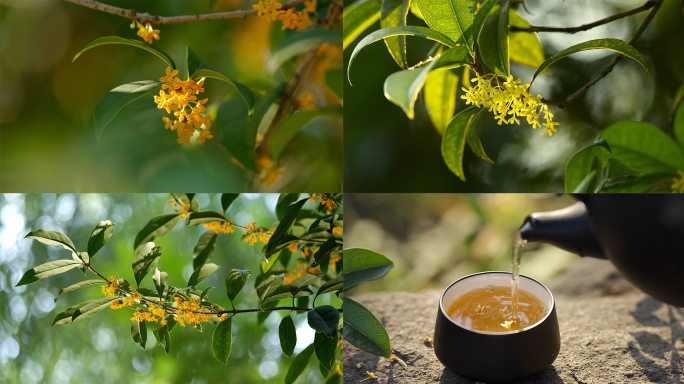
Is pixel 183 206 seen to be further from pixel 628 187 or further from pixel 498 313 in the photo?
pixel 628 187

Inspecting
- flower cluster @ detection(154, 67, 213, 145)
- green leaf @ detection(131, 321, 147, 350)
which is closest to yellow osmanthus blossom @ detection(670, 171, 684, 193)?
flower cluster @ detection(154, 67, 213, 145)

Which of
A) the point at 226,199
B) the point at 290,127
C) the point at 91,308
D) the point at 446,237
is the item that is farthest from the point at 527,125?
the point at 91,308

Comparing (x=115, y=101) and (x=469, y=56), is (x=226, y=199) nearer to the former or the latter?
(x=115, y=101)

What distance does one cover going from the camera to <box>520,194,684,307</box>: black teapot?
1.56 feet


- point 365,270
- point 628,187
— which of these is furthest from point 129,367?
point 628,187

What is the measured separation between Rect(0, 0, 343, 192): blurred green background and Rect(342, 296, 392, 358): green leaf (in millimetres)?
162

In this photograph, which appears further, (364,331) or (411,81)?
(364,331)

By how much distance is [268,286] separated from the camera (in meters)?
0.55

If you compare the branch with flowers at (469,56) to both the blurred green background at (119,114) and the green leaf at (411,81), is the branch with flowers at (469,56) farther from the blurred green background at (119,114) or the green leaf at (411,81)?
the blurred green background at (119,114)

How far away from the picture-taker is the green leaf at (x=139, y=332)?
0.58 meters

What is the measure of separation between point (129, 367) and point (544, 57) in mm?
747

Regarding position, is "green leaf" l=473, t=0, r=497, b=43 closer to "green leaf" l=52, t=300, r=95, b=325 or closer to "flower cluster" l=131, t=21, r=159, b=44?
"flower cluster" l=131, t=21, r=159, b=44

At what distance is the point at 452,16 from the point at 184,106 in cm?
32

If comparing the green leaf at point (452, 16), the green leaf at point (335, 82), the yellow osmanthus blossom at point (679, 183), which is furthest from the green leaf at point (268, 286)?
the yellow osmanthus blossom at point (679, 183)
